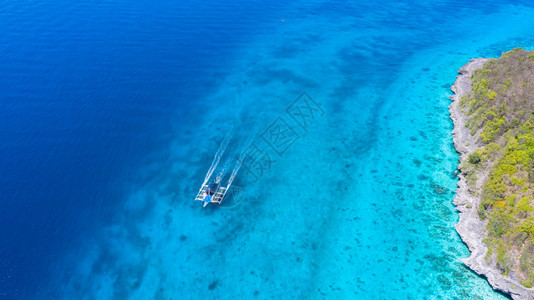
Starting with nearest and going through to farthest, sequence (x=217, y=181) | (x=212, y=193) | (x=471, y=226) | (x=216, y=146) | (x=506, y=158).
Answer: (x=471, y=226)
(x=506, y=158)
(x=212, y=193)
(x=217, y=181)
(x=216, y=146)

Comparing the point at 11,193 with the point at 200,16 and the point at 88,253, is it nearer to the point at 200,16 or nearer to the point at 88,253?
the point at 88,253

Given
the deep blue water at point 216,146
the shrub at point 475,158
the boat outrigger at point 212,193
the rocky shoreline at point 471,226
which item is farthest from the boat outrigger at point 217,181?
the shrub at point 475,158

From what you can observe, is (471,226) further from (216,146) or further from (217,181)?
(216,146)

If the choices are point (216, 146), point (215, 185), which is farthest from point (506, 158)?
point (216, 146)

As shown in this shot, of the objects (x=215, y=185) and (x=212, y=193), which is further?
(x=215, y=185)

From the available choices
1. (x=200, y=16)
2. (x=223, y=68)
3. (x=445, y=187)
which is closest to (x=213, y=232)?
(x=445, y=187)

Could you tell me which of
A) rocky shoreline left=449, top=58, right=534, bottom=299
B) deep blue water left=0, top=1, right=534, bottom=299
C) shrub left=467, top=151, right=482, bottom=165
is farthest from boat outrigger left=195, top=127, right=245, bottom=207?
shrub left=467, top=151, right=482, bottom=165
